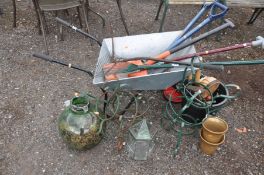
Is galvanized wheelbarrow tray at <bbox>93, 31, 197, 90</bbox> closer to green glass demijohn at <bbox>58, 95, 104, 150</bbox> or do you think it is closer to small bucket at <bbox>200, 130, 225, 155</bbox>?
green glass demijohn at <bbox>58, 95, 104, 150</bbox>

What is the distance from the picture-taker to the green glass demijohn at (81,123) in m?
2.98

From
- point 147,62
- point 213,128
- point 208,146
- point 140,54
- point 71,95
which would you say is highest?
point 147,62

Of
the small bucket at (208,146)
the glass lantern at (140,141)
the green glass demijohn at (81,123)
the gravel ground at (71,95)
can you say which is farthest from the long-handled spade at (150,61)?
the small bucket at (208,146)

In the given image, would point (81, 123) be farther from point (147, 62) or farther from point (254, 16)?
point (254, 16)

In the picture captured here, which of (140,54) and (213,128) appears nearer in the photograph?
(213,128)

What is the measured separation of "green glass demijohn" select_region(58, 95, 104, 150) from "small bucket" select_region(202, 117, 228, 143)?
1.04 metres

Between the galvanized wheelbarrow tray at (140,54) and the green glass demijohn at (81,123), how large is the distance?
0.81 feet

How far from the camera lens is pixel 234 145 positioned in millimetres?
3443

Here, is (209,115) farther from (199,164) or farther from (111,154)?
(111,154)

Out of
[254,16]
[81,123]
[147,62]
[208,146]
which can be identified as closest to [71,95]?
[81,123]

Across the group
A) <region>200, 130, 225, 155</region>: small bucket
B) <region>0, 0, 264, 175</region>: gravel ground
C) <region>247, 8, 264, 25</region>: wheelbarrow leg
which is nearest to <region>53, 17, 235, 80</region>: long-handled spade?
<region>0, 0, 264, 175</region>: gravel ground

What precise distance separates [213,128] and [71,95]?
1713 mm

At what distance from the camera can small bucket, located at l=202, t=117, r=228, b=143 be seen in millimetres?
3084

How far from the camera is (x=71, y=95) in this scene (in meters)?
3.85
